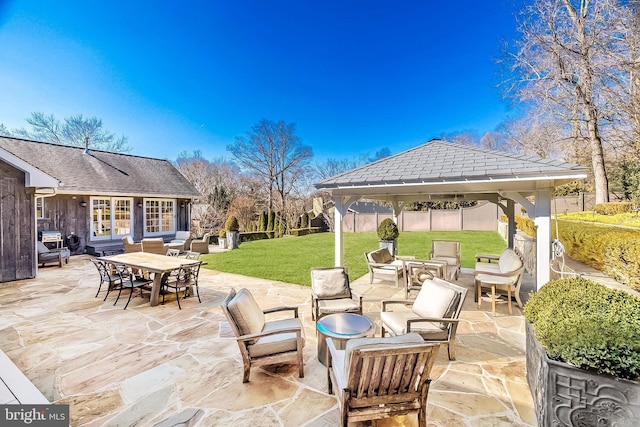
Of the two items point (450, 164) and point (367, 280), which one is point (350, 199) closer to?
point (450, 164)

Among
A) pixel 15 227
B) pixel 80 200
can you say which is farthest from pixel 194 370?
pixel 80 200

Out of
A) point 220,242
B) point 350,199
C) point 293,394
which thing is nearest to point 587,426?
point 293,394

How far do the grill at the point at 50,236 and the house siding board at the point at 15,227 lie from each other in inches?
137

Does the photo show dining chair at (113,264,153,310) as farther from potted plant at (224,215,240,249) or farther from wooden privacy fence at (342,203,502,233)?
wooden privacy fence at (342,203,502,233)

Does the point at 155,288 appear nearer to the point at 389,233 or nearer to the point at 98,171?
the point at 389,233

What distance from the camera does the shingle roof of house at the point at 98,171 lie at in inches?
484

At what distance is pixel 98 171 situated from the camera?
14.0m

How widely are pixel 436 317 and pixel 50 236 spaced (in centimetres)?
Result: 1461

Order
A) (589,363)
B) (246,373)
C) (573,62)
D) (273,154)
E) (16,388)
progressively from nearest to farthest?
(589,363), (16,388), (246,373), (573,62), (273,154)

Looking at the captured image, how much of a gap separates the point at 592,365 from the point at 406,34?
15.4 metres

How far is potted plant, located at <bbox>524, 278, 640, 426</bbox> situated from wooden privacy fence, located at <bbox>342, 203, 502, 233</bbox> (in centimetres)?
2002

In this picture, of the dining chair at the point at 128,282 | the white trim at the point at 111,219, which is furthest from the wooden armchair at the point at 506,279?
the white trim at the point at 111,219

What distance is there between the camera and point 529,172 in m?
4.50

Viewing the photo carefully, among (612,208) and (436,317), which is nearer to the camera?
(436,317)
